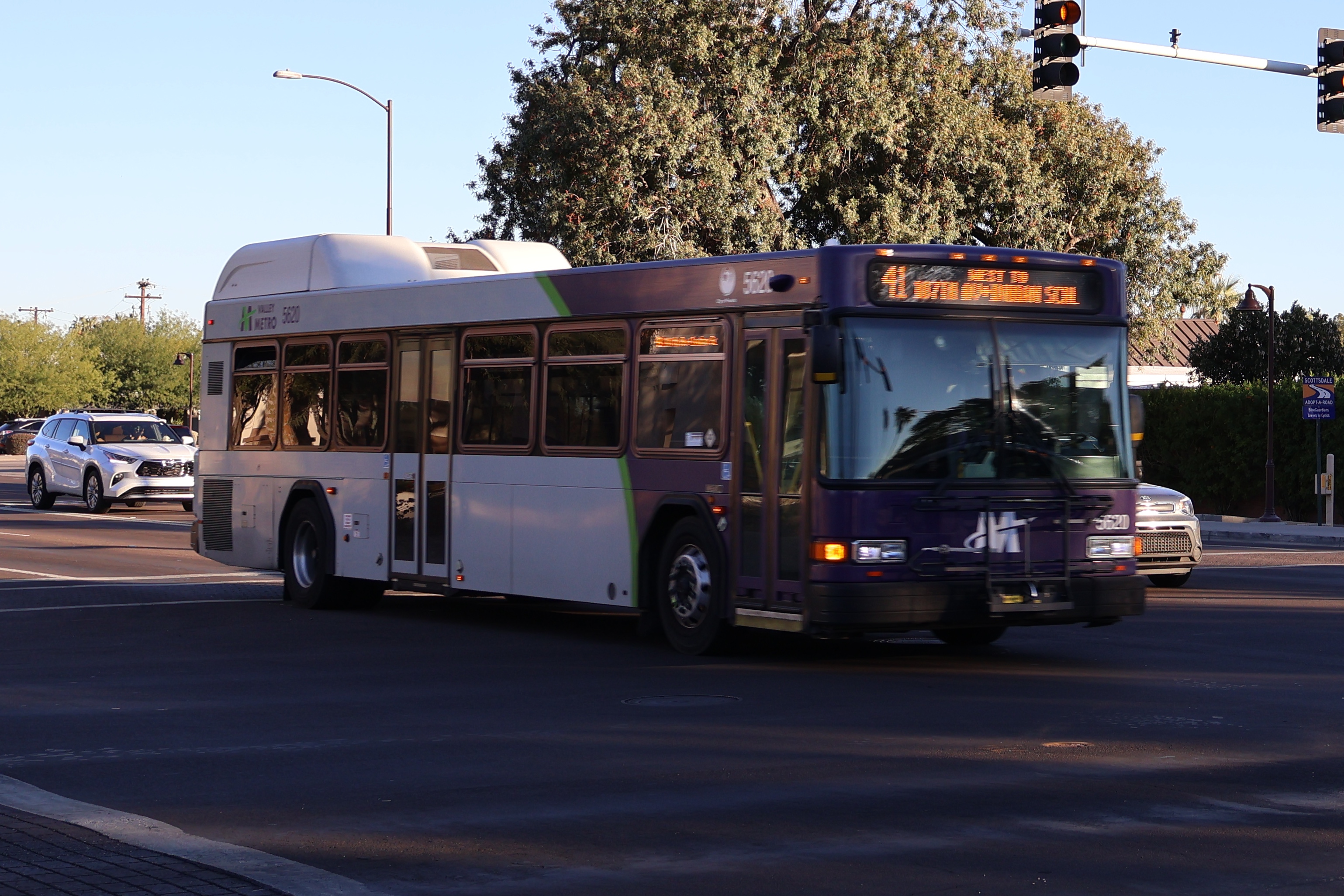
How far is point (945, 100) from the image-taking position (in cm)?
4138

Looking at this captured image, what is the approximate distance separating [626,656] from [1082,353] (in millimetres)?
3990

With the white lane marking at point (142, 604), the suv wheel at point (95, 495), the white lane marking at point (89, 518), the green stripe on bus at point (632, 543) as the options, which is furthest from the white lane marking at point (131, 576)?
the suv wheel at point (95, 495)

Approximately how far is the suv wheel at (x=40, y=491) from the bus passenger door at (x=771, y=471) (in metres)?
27.4

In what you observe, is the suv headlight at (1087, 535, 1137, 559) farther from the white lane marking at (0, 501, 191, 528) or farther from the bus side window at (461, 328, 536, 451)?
the white lane marking at (0, 501, 191, 528)

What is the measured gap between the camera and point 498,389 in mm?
15680

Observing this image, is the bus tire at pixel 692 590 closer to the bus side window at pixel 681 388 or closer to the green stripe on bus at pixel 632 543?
the green stripe on bus at pixel 632 543

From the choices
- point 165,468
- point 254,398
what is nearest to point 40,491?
point 165,468

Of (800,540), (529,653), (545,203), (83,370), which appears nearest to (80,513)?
(545,203)

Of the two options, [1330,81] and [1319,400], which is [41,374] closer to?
[1319,400]

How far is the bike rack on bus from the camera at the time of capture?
40.6 feet

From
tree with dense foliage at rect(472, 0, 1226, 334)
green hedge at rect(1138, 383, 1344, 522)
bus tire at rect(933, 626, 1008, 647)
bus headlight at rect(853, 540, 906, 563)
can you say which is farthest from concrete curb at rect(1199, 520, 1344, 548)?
bus headlight at rect(853, 540, 906, 563)

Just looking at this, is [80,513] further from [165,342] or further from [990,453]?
[165,342]

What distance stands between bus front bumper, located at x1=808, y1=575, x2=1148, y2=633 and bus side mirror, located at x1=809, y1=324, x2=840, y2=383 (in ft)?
4.52

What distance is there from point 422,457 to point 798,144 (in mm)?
26106
